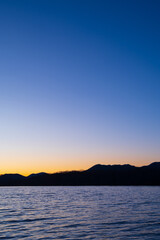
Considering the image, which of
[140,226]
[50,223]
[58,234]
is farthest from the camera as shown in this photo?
[50,223]

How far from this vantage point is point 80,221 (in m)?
30.8

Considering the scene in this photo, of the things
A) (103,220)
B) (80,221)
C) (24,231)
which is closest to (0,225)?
(24,231)

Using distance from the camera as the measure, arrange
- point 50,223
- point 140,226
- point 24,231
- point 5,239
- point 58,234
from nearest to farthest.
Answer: point 5,239 < point 58,234 < point 24,231 < point 140,226 < point 50,223

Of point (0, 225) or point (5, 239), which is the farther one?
point (0, 225)

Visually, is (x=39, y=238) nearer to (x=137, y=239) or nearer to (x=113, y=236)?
(x=113, y=236)

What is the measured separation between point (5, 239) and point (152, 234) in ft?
49.1

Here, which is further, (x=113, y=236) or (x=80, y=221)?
(x=80, y=221)

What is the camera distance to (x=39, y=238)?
72.7 ft

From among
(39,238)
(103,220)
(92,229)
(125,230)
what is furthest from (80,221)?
(39,238)

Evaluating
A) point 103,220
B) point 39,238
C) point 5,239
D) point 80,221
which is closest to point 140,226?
point 103,220

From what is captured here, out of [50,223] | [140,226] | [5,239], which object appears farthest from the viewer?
[50,223]

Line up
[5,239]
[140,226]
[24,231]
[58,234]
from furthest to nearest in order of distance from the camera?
[140,226], [24,231], [58,234], [5,239]

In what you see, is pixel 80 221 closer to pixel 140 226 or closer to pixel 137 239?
pixel 140 226

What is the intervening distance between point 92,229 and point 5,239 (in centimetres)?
963
